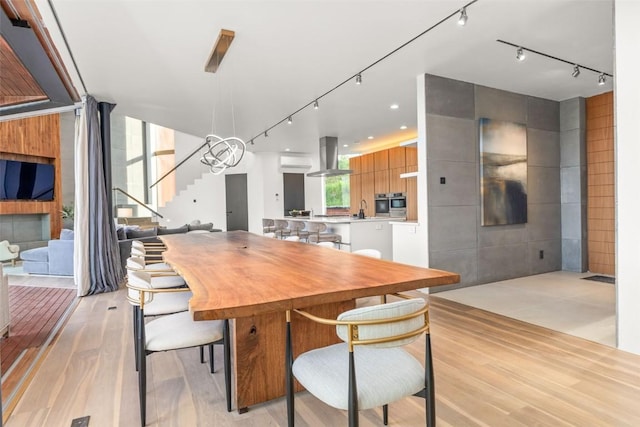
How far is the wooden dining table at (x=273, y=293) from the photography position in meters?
1.42

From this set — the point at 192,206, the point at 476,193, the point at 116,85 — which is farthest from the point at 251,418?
the point at 192,206

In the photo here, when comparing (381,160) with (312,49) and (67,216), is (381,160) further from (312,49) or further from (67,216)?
(67,216)

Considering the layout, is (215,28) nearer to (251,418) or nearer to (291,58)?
(291,58)

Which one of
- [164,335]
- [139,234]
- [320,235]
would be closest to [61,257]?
[139,234]

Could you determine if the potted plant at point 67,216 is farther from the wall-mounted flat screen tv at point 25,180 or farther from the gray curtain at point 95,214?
the gray curtain at point 95,214

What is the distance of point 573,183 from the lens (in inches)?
211

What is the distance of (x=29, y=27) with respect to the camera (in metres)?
2.86

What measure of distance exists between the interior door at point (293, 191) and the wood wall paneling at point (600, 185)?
6.83 meters

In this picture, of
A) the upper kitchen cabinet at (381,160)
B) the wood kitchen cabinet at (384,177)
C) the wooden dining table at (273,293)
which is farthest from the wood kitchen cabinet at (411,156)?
the wooden dining table at (273,293)

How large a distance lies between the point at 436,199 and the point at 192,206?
827 centimetres

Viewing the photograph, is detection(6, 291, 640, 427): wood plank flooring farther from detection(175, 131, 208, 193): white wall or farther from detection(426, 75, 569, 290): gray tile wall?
detection(175, 131, 208, 193): white wall

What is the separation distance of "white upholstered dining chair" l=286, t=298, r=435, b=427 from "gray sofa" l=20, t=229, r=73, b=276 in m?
6.03

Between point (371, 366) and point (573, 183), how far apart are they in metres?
5.51

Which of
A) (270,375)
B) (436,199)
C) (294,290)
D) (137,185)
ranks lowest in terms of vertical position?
(270,375)
